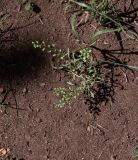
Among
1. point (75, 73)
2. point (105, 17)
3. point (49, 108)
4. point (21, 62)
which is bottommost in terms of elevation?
point (49, 108)

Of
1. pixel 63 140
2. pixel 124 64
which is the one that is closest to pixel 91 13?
pixel 124 64

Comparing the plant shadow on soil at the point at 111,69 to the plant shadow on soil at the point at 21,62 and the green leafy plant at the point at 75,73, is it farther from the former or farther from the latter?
the plant shadow on soil at the point at 21,62

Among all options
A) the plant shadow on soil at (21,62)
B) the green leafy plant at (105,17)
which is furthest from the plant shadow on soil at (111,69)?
the plant shadow on soil at (21,62)

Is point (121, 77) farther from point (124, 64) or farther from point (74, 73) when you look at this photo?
point (74, 73)

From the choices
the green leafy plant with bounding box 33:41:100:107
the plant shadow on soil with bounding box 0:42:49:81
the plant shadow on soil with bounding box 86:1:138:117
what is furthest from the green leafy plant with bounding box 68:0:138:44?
the plant shadow on soil with bounding box 0:42:49:81

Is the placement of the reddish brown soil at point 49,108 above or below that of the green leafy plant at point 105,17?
below

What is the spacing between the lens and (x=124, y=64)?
3.29 m

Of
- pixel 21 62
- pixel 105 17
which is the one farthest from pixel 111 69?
pixel 21 62

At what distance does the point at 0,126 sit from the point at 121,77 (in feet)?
3.11

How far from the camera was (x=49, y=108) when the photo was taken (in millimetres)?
3236

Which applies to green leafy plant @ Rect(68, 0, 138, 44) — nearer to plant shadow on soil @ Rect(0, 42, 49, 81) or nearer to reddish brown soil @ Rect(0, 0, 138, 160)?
reddish brown soil @ Rect(0, 0, 138, 160)

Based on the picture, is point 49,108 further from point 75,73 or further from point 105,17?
point 105,17

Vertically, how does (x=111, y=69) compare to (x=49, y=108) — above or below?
above

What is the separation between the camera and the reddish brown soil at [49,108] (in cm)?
322
